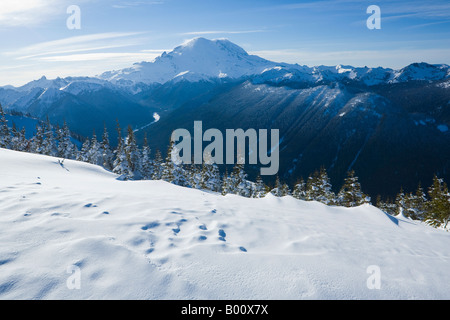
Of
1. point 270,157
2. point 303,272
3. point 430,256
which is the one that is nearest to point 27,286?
point 303,272

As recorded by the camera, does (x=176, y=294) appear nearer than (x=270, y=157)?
Yes

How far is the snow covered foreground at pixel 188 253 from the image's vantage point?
3865 mm

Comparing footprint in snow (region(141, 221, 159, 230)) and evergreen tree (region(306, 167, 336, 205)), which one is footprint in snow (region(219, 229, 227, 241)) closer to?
footprint in snow (region(141, 221, 159, 230))

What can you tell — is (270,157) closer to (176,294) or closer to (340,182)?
(340,182)

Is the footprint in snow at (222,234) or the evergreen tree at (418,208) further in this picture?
the evergreen tree at (418,208)

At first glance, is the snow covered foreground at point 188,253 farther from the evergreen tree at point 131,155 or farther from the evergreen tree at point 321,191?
the evergreen tree at point 131,155

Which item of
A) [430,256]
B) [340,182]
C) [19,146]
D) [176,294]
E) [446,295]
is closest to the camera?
[176,294]

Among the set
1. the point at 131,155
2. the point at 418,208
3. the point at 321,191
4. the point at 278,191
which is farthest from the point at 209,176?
the point at 418,208

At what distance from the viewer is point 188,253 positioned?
4.94m

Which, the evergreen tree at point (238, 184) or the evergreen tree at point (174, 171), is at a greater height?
the evergreen tree at point (174, 171)

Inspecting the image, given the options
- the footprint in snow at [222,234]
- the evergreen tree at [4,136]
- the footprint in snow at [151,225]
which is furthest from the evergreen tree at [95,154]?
the footprint in snow at [222,234]

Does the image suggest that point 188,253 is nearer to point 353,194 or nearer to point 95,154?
point 353,194

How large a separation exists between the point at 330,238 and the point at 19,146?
51.8 meters

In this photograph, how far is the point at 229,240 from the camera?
593cm
